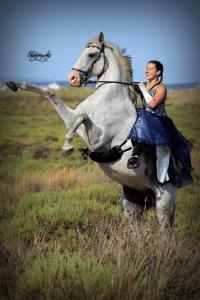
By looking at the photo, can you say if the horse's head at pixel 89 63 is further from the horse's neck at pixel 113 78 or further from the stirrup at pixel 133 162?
the stirrup at pixel 133 162

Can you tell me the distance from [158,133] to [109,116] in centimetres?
45

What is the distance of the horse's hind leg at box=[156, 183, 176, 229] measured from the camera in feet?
16.9

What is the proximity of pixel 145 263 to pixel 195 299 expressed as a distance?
48 cm

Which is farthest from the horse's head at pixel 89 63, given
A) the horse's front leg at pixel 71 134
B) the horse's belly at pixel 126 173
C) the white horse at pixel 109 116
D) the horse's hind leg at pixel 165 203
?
the horse's hind leg at pixel 165 203

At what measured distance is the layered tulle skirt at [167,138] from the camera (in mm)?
4922

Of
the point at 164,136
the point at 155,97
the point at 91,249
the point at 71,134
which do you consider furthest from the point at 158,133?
the point at 91,249

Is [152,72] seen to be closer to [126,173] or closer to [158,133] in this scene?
[158,133]

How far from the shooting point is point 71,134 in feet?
15.2

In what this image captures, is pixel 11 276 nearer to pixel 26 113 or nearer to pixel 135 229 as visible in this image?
pixel 135 229

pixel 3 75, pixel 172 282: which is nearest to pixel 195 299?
pixel 172 282

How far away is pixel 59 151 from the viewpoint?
18484 millimetres

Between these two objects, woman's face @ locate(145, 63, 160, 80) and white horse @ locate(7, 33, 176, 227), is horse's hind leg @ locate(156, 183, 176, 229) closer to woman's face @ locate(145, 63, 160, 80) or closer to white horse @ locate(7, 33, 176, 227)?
white horse @ locate(7, 33, 176, 227)

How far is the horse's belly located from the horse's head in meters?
0.74

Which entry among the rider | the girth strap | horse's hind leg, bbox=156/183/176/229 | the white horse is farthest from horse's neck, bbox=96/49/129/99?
horse's hind leg, bbox=156/183/176/229
